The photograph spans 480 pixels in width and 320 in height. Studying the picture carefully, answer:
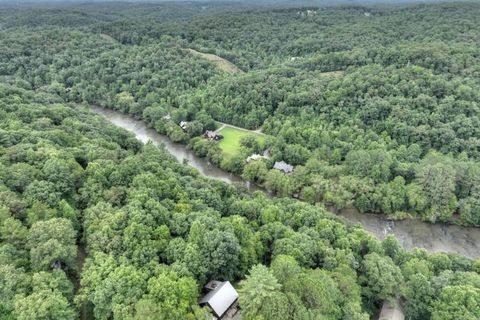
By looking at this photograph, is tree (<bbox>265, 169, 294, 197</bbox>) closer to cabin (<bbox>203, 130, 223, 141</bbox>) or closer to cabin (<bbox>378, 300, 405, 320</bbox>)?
cabin (<bbox>203, 130, 223, 141</bbox>)

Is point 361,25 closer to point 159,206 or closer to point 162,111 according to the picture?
point 162,111

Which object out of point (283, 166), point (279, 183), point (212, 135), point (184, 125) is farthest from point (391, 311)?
point (184, 125)

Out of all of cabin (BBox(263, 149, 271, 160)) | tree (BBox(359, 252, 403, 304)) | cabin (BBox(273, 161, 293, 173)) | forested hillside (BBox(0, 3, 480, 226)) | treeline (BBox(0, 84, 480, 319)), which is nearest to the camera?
treeline (BBox(0, 84, 480, 319))

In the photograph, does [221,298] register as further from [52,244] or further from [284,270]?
[52,244]

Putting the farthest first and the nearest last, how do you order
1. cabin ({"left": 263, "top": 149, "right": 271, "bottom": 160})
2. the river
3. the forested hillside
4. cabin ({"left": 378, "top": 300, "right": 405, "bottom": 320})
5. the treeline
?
cabin ({"left": 263, "top": 149, "right": 271, "bottom": 160}) < the forested hillside < the river < cabin ({"left": 378, "top": 300, "right": 405, "bottom": 320}) < the treeline

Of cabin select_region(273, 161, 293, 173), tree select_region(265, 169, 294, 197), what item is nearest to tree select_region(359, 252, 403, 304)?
tree select_region(265, 169, 294, 197)

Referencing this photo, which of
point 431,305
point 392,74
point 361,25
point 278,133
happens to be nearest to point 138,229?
point 431,305

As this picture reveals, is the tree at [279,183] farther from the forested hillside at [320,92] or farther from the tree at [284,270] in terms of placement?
the tree at [284,270]

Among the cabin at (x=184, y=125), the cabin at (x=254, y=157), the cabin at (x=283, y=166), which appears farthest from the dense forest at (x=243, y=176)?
the cabin at (x=184, y=125)
